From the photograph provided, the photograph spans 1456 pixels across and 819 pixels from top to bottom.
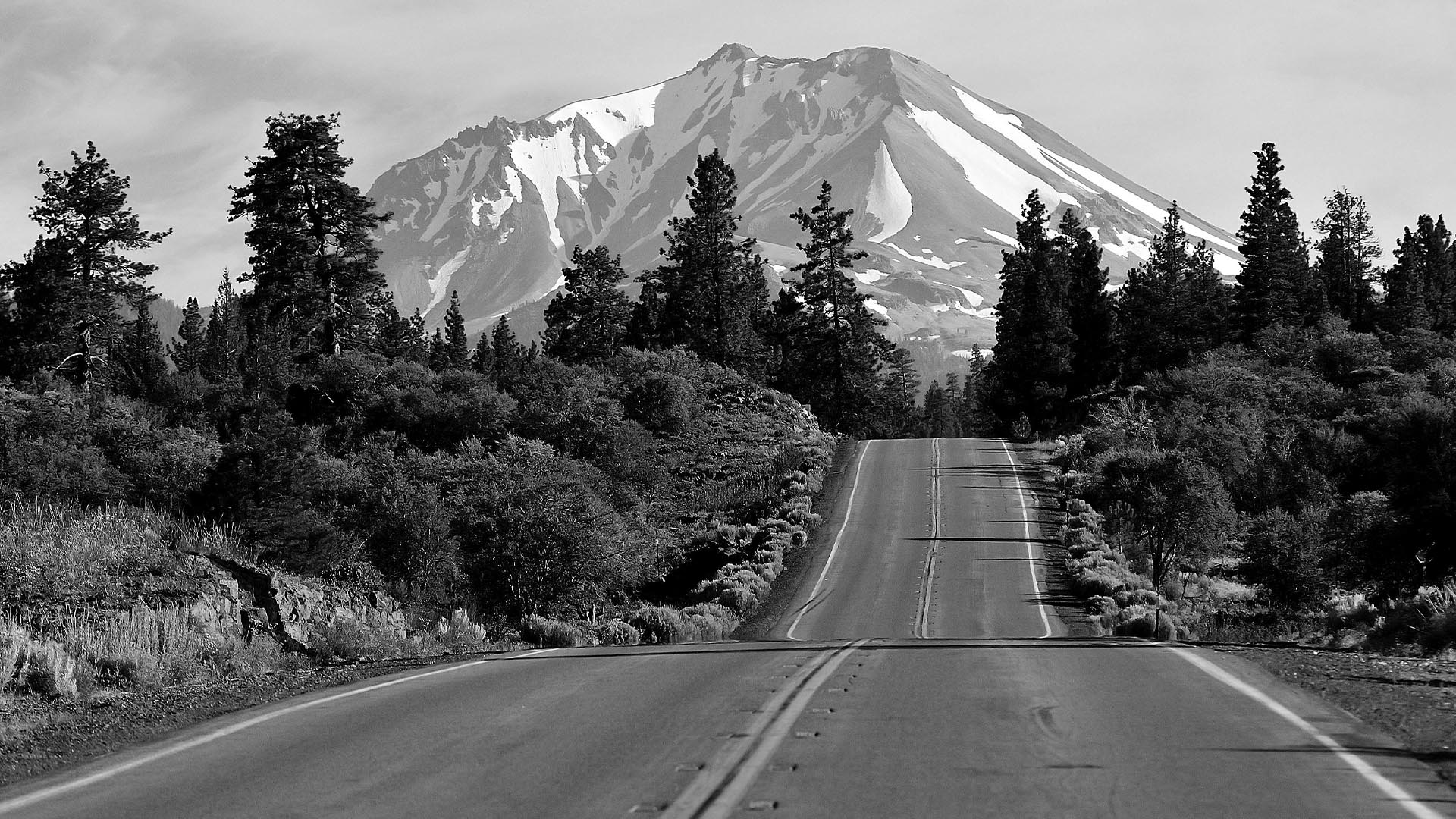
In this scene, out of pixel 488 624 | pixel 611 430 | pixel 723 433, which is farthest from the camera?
pixel 723 433

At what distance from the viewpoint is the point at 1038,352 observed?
8569 cm

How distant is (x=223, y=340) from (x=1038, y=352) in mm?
57731

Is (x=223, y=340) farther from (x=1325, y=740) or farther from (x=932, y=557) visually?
(x=1325, y=740)

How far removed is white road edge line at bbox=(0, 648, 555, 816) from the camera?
7449mm

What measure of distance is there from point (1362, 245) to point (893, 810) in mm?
119535

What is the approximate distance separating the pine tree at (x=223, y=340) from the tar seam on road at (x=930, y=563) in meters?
33.8

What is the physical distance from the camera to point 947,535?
47969mm

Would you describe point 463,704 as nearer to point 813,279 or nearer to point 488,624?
point 488,624

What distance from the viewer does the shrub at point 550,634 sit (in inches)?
804

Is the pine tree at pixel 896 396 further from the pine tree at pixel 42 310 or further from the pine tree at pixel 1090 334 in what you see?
the pine tree at pixel 42 310

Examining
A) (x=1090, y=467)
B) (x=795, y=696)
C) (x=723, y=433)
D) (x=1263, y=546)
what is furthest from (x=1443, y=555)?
(x=723, y=433)

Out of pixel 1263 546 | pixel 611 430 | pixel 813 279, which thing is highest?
pixel 813 279

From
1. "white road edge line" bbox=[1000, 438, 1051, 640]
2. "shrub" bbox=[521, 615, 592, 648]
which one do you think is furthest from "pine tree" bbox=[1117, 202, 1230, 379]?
"shrub" bbox=[521, 615, 592, 648]

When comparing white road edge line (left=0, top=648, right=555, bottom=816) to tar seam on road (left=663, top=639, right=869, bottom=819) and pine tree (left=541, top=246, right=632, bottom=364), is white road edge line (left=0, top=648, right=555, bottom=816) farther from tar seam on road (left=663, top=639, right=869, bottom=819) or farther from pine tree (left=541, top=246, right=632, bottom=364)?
pine tree (left=541, top=246, right=632, bottom=364)
